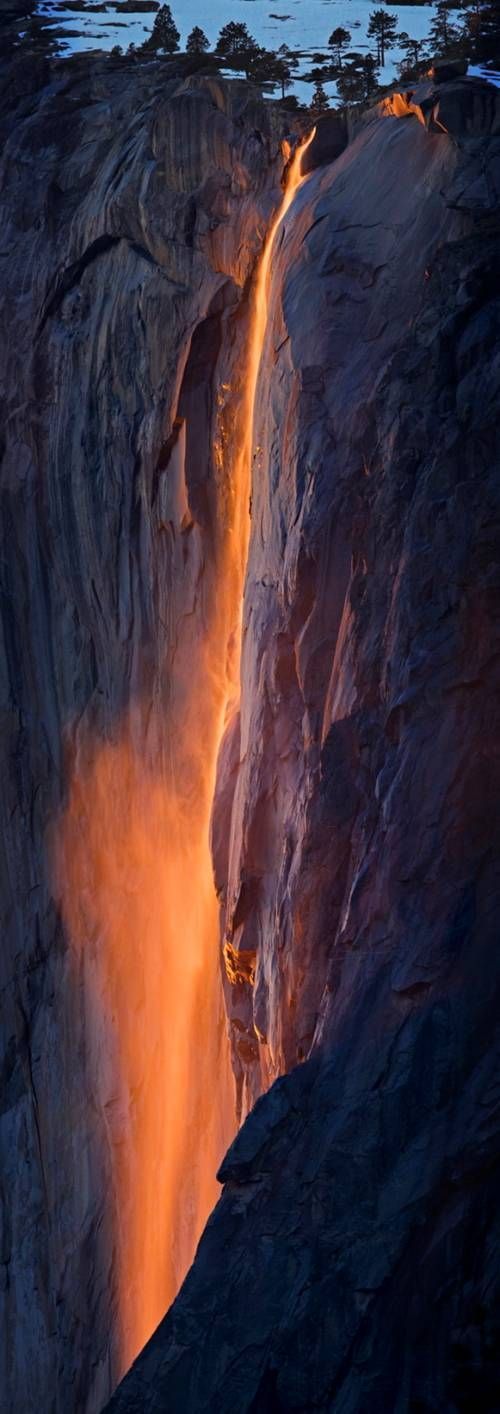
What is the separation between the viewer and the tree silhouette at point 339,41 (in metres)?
16.4

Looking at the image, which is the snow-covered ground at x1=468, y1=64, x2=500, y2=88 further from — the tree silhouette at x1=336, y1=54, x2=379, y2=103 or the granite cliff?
the tree silhouette at x1=336, y1=54, x2=379, y2=103

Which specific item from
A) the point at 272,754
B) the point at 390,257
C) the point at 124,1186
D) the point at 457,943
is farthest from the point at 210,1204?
the point at 390,257

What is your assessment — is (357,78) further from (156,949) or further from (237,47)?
(156,949)

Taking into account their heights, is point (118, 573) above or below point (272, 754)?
above

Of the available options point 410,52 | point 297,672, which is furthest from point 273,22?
point 297,672

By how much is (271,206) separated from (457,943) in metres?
7.73

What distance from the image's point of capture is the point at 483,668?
1081cm

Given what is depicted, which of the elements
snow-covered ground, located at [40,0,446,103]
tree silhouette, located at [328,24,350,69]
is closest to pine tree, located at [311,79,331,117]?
snow-covered ground, located at [40,0,446,103]

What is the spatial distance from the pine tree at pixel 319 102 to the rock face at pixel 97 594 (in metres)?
0.37

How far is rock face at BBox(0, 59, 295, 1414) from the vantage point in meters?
16.9

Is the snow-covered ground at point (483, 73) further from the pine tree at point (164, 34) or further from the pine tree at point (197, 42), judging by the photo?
the pine tree at point (164, 34)

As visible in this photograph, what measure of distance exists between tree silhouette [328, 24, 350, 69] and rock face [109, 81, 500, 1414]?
159 inches

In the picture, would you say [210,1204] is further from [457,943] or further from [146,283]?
[146,283]

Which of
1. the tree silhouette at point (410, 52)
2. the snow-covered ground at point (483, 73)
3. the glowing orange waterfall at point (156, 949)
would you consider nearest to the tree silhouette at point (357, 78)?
the tree silhouette at point (410, 52)
